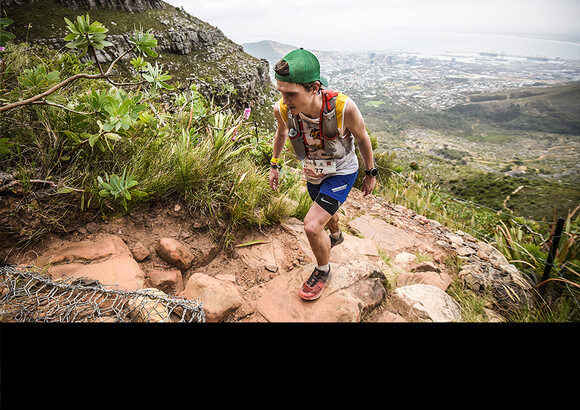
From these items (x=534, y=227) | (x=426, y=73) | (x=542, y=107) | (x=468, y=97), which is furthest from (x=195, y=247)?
(x=426, y=73)

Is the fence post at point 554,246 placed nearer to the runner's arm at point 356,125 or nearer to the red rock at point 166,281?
the runner's arm at point 356,125

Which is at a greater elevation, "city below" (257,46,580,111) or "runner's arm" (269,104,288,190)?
"city below" (257,46,580,111)

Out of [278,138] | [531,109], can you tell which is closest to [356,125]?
[278,138]

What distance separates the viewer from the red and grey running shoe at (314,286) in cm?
219

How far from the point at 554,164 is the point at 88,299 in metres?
54.4

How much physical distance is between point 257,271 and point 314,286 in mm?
596

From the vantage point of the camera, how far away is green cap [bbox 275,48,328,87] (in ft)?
5.92

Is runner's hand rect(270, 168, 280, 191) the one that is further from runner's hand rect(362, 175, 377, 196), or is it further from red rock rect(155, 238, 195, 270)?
red rock rect(155, 238, 195, 270)

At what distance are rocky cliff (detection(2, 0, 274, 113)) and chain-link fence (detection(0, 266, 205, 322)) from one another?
2106cm

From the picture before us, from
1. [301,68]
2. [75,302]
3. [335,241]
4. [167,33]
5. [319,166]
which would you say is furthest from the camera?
[167,33]

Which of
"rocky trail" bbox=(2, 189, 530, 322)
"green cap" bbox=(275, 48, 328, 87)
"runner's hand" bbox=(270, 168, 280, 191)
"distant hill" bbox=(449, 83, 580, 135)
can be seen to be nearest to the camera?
"green cap" bbox=(275, 48, 328, 87)

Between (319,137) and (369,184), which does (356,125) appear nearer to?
(319,137)

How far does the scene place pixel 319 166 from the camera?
2219mm

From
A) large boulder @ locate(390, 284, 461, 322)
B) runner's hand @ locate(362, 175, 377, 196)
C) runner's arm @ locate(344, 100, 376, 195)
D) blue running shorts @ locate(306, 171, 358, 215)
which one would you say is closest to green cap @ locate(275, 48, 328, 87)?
runner's arm @ locate(344, 100, 376, 195)
